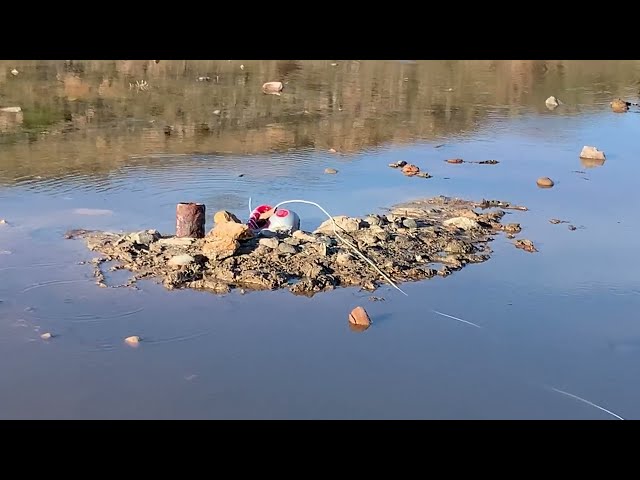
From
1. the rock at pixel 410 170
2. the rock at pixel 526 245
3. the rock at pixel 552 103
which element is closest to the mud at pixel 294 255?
the rock at pixel 526 245

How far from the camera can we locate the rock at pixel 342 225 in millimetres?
7398

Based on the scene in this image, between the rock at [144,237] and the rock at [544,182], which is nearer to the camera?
the rock at [144,237]

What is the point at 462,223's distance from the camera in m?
8.00

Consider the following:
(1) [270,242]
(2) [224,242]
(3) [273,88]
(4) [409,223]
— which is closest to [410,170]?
(4) [409,223]

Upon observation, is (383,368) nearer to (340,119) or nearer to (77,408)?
(77,408)

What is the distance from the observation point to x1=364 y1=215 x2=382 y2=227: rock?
25.2 feet

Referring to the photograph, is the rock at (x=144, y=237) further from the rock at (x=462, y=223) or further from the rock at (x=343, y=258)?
the rock at (x=462, y=223)

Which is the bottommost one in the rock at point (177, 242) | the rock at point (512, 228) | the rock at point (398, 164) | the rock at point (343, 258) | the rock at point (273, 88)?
the rock at point (512, 228)

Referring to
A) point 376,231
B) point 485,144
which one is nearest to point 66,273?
point 376,231

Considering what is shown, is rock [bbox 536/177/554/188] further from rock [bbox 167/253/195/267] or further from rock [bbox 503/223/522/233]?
rock [bbox 167/253/195/267]

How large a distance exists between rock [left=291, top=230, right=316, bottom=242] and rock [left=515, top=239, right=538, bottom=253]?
2.11 metres

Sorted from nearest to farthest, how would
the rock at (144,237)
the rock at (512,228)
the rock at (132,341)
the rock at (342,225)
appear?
the rock at (132,341) < the rock at (144,237) < the rock at (342,225) < the rock at (512,228)

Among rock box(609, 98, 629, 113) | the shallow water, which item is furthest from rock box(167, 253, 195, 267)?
rock box(609, 98, 629, 113)
